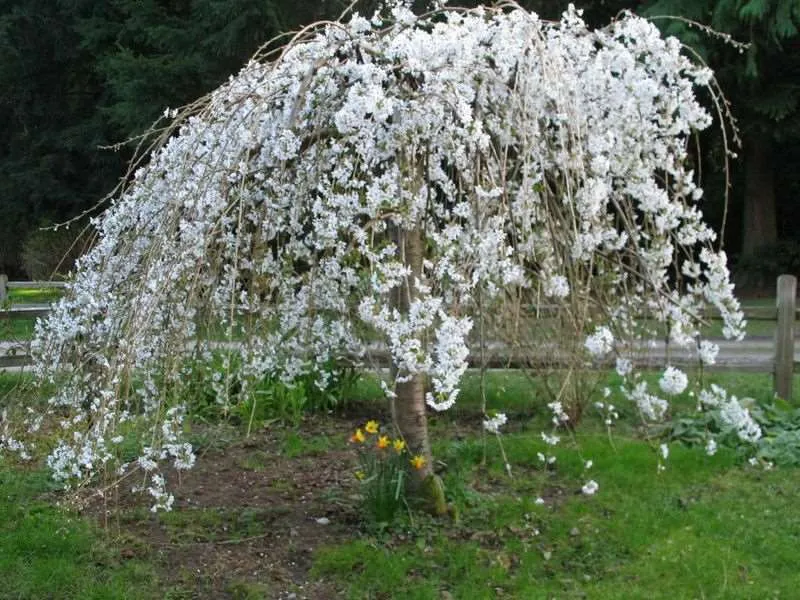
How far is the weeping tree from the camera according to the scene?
10.9 feet

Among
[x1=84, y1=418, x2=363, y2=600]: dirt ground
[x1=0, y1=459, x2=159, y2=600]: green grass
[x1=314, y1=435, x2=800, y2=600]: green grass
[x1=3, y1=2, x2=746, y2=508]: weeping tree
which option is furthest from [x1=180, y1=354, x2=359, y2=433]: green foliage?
[x1=3, y1=2, x2=746, y2=508]: weeping tree

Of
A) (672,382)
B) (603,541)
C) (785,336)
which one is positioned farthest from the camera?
(785,336)

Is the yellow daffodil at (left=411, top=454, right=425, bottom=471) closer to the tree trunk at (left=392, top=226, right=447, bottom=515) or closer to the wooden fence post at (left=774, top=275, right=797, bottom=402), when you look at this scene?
the tree trunk at (left=392, top=226, right=447, bottom=515)

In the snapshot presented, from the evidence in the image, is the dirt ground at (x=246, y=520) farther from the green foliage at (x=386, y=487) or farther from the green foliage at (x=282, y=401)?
the green foliage at (x=282, y=401)

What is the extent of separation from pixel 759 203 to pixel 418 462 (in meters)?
10.5

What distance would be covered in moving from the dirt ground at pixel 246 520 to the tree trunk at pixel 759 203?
9.48 m

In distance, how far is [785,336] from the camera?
6504 mm

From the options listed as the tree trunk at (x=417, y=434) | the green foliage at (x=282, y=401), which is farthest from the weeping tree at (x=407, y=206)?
the green foliage at (x=282, y=401)

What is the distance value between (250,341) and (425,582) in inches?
47.2

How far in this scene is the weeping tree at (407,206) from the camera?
3.31 meters

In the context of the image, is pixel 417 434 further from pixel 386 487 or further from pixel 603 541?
pixel 603 541

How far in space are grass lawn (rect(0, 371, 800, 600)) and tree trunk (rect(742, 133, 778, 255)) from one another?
8.84 m

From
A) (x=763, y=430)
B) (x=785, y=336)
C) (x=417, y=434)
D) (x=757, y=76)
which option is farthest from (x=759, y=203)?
(x=417, y=434)

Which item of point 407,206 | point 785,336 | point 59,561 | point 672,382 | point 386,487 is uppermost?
point 407,206
